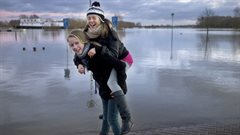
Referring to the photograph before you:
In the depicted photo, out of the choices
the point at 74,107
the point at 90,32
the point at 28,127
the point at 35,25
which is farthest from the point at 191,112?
the point at 35,25

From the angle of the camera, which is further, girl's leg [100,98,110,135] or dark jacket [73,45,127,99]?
girl's leg [100,98,110,135]

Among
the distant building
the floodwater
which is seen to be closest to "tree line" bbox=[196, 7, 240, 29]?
the floodwater

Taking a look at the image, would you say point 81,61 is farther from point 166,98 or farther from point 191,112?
point 166,98

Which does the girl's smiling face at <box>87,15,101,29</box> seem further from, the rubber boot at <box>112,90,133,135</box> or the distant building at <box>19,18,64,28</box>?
the distant building at <box>19,18,64,28</box>

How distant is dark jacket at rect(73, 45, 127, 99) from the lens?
3.22m

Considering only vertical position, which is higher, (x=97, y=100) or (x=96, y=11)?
(x=96, y=11)

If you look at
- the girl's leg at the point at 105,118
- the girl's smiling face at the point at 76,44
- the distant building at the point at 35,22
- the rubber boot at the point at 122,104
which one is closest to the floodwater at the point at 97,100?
the girl's leg at the point at 105,118

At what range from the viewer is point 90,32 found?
3.37 metres

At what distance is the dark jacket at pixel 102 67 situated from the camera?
3.22 meters

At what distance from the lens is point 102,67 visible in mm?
3305

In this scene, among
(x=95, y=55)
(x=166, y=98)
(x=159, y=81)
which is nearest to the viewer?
(x=95, y=55)

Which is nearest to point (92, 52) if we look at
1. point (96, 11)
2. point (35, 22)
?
point (96, 11)

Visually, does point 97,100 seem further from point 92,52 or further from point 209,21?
point 209,21

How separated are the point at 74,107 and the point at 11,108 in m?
1.43
